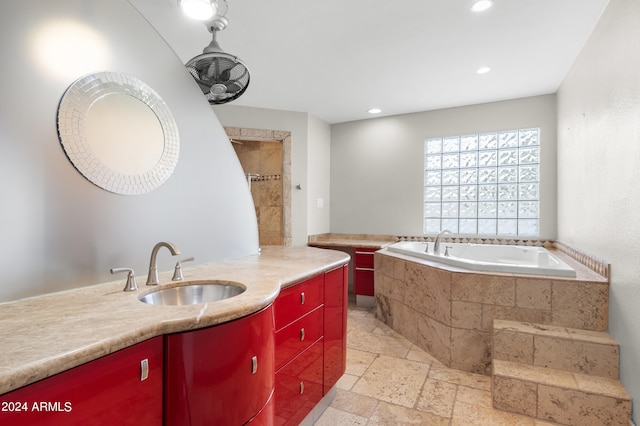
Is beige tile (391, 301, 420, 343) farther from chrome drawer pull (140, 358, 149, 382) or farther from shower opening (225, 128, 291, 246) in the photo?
chrome drawer pull (140, 358, 149, 382)

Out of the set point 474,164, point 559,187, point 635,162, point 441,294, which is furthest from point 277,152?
point 635,162

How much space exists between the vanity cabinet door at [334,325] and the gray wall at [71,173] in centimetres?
79

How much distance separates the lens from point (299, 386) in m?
1.59

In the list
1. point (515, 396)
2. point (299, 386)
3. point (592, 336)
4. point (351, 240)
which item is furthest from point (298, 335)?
point (351, 240)

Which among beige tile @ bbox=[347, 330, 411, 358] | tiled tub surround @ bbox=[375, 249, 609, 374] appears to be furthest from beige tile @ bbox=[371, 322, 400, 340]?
tiled tub surround @ bbox=[375, 249, 609, 374]

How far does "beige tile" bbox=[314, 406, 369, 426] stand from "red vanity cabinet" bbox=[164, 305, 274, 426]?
876 millimetres

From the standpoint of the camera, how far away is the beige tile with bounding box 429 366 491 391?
2.21 m

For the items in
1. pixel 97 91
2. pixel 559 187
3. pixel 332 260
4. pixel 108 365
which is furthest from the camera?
pixel 559 187

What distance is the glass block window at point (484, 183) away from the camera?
3.72m

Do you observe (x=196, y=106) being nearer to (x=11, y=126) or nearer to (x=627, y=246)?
(x=11, y=126)

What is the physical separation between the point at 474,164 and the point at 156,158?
3716 mm

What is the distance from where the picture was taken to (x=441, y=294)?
2.53 metres

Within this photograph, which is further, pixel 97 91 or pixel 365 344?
pixel 365 344

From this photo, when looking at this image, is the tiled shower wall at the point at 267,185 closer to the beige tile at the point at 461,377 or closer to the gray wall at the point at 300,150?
the gray wall at the point at 300,150
